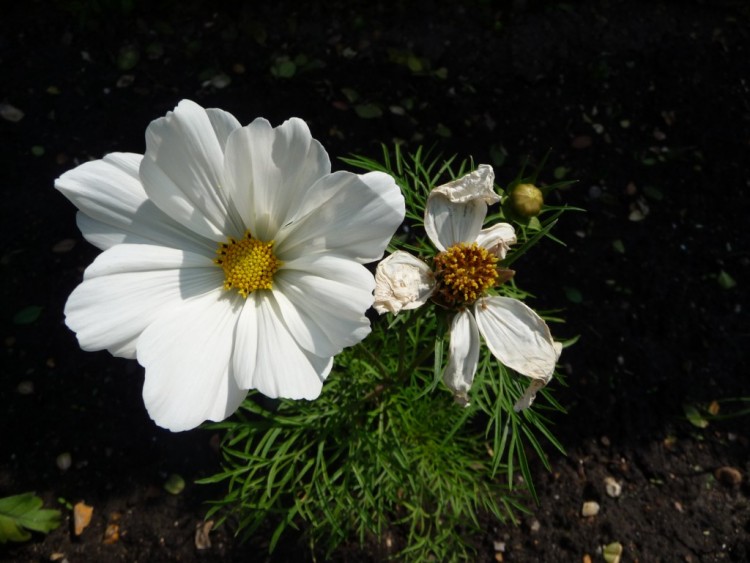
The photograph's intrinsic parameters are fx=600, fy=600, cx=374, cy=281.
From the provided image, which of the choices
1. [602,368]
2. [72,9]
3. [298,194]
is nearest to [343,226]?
[298,194]

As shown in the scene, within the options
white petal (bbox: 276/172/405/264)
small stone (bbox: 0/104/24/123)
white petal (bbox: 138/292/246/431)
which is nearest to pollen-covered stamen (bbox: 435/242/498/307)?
white petal (bbox: 276/172/405/264)

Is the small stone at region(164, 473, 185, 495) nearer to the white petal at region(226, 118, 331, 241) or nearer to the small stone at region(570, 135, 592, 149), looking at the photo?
the white petal at region(226, 118, 331, 241)

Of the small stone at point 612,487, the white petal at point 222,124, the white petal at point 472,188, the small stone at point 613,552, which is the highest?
the white petal at point 222,124

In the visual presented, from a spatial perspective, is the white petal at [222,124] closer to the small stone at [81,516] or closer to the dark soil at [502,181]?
the dark soil at [502,181]

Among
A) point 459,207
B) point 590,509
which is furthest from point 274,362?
point 590,509

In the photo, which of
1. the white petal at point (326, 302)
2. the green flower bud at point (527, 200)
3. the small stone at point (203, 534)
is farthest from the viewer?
the small stone at point (203, 534)

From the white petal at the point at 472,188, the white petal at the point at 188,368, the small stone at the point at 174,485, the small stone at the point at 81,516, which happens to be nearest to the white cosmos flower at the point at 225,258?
the white petal at the point at 188,368

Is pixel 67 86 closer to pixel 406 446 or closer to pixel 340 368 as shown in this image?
pixel 340 368
